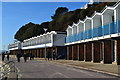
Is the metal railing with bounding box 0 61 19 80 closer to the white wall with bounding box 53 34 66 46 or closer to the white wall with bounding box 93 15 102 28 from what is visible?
the white wall with bounding box 93 15 102 28

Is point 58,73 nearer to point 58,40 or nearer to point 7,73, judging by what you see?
point 7,73

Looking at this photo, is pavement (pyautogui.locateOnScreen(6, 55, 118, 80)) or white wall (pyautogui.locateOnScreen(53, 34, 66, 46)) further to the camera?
white wall (pyautogui.locateOnScreen(53, 34, 66, 46))

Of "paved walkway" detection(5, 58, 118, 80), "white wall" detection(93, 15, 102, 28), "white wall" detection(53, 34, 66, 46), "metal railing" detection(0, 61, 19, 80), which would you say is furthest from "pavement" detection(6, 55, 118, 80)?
"white wall" detection(53, 34, 66, 46)

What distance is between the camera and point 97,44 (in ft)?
101

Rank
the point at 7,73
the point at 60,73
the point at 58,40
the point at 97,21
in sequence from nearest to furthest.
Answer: the point at 7,73 → the point at 60,73 → the point at 97,21 → the point at 58,40

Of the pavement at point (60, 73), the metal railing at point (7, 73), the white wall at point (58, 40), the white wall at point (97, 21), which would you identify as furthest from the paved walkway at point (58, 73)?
the white wall at point (58, 40)

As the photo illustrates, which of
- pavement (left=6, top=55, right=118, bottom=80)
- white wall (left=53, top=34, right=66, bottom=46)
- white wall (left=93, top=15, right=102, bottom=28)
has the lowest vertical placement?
pavement (left=6, top=55, right=118, bottom=80)

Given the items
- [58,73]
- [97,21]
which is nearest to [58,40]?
[97,21]

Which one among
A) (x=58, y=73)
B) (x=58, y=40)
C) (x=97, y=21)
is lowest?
(x=58, y=73)

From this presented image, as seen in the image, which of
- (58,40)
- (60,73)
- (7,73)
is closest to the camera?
(7,73)

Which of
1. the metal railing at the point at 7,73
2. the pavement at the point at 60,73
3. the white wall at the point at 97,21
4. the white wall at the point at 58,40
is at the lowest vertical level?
the pavement at the point at 60,73

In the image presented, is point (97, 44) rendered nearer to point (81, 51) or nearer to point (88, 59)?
point (88, 59)

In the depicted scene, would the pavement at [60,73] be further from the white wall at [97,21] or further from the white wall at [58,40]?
the white wall at [58,40]

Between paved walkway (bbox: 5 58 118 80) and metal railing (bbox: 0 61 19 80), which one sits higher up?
metal railing (bbox: 0 61 19 80)
